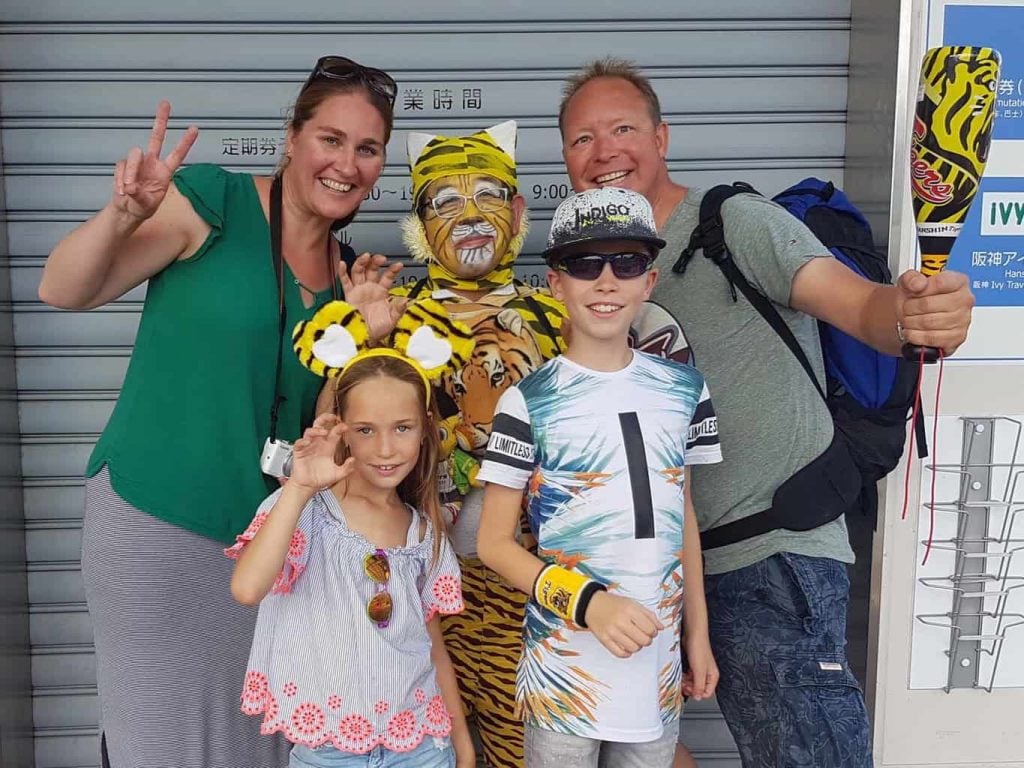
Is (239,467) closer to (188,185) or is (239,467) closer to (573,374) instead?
(188,185)

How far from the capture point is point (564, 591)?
195cm

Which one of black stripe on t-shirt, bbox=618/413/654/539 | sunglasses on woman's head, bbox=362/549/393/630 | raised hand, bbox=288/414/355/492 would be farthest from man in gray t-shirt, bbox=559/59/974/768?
raised hand, bbox=288/414/355/492

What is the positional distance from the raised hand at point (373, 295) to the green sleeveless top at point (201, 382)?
21 centimetres

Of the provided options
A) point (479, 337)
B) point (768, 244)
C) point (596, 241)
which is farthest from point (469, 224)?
point (768, 244)

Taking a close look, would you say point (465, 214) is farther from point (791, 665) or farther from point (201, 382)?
point (791, 665)

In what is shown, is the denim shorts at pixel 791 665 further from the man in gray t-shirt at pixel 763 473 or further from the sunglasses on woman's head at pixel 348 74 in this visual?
the sunglasses on woman's head at pixel 348 74

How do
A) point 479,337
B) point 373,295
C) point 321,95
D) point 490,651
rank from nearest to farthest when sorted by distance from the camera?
point 373,295
point 321,95
point 479,337
point 490,651

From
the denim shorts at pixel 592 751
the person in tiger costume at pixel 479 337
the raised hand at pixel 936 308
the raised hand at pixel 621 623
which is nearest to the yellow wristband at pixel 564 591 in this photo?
the raised hand at pixel 621 623

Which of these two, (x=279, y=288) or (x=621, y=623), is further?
(x=279, y=288)

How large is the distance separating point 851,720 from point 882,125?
6.85 ft

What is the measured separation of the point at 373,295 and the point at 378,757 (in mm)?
1140

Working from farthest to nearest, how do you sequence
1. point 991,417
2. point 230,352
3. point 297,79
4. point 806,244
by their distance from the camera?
point 297,79, point 991,417, point 230,352, point 806,244

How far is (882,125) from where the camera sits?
328 cm

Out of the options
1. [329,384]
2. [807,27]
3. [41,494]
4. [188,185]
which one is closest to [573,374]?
[329,384]
